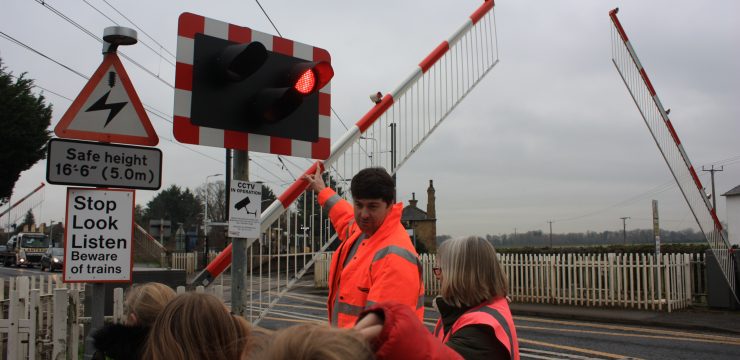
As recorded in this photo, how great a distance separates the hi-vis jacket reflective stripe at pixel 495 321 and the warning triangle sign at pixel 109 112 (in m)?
2.25

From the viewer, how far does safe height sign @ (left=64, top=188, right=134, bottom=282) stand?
10.6 feet

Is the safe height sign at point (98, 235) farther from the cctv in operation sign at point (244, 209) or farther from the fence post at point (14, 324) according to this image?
the fence post at point (14, 324)

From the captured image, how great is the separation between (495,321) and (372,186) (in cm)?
97

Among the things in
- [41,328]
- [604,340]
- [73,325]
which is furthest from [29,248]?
[73,325]

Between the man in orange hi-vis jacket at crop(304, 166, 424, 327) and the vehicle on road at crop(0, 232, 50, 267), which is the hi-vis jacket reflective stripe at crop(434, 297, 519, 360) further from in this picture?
the vehicle on road at crop(0, 232, 50, 267)

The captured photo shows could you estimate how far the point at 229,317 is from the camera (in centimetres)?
189

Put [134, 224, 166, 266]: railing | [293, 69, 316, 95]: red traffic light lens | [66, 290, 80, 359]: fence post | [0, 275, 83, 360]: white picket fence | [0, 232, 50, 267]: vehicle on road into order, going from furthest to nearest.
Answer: [0, 232, 50, 267]: vehicle on road → [134, 224, 166, 266]: railing → [66, 290, 80, 359]: fence post → [0, 275, 83, 360]: white picket fence → [293, 69, 316, 95]: red traffic light lens

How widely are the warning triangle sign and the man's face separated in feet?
4.93

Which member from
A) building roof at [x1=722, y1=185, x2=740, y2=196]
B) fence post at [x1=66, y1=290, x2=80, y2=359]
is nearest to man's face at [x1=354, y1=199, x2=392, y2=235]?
fence post at [x1=66, y1=290, x2=80, y2=359]

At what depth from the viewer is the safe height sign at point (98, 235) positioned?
128 inches

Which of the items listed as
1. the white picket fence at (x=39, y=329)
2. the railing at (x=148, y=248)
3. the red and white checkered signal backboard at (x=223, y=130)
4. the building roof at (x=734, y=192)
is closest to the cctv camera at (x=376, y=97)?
the red and white checkered signal backboard at (x=223, y=130)

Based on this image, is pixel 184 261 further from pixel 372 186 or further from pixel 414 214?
pixel 372 186

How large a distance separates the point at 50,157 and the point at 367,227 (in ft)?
5.71

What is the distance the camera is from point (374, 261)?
265 cm
